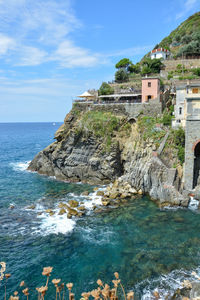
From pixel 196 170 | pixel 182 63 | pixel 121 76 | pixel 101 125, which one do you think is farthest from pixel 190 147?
pixel 182 63

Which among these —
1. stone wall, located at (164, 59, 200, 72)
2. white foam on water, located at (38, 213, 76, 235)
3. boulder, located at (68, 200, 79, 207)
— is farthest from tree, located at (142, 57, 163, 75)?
white foam on water, located at (38, 213, 76, 235)

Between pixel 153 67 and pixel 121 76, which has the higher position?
pixel 153 67

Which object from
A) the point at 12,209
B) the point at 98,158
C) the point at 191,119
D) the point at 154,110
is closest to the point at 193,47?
the point at 154,110

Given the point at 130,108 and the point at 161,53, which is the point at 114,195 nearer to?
the point at 130,108

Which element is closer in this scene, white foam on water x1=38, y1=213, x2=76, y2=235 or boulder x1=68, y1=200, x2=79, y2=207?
white foam on water x1=38, y1=213, x2=76, y2=235

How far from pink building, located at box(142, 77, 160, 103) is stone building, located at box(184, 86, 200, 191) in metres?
11.2

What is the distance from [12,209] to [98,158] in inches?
675

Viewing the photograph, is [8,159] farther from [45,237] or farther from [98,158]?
[45,237]

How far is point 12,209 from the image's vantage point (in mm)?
30031

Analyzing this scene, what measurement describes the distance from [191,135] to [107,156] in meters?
14.9

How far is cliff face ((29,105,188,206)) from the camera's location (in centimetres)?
3384

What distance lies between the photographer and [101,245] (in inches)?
850

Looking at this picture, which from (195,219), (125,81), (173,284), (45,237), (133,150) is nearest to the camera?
(173,284)

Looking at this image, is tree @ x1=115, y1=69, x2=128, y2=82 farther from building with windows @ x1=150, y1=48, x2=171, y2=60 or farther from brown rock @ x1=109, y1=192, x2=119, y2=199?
brown rock @ x1=109, y1=192, x2=119, y2=199
